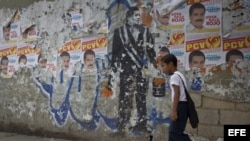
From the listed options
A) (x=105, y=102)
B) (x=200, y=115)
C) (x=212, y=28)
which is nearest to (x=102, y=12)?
(x=105, y=102)

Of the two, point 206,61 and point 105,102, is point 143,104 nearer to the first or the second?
point 105,102

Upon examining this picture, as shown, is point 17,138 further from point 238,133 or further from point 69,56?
point 238,133

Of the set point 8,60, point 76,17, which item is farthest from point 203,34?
point 8,60

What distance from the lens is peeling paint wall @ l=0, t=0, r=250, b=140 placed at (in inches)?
224

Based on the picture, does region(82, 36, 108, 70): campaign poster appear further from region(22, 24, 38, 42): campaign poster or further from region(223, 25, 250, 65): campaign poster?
region(223, 25, 250, 65): campaign poster

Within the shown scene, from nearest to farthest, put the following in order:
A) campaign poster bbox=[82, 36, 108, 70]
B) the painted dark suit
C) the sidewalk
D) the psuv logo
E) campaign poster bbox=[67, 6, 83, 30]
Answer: the psuv logo → the painted dark suit → campaign poster bbox=[82, 36, 108, 70] → campaign poster bbox=[67, 6, 83, 30] → the sidewalk

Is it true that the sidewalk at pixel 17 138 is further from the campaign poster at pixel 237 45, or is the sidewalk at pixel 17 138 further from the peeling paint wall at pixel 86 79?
the campaign poster at pixel 237 45

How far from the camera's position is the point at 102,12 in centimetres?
690

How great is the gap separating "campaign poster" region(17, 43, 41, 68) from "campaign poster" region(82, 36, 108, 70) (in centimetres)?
123

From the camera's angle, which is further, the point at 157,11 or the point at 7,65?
the point at 7,65

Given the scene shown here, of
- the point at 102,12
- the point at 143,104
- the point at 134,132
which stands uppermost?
the point at 102,12

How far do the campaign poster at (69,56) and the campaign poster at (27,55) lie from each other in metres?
→ 0.64

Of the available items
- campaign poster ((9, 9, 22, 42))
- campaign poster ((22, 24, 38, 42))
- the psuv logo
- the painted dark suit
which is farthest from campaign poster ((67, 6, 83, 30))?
the psuv logo

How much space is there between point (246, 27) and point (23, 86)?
15.1 feet
